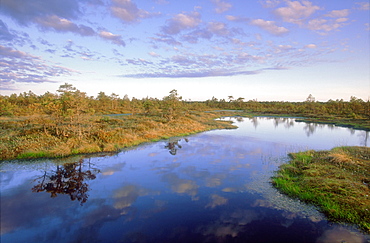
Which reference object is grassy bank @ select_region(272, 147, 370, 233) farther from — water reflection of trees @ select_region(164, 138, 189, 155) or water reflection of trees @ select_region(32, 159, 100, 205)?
water reflection of trees @ select_region(32, 159, 100, 205)

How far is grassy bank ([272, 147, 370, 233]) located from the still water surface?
0.78 m

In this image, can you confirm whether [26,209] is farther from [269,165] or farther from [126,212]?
[269,165]

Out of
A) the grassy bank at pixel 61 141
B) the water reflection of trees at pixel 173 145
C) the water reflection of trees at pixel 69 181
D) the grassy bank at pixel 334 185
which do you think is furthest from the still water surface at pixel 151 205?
the water reflection of trees at pixel 173 145

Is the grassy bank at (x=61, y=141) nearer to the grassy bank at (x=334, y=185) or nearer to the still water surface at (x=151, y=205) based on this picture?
the still water surface at (x=151, y=205)

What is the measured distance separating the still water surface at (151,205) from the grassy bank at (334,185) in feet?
2.54

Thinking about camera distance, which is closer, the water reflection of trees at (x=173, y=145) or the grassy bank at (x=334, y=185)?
the grassy bank at (x=334, y=185)

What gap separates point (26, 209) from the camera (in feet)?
33.3

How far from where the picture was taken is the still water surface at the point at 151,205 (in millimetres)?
8500

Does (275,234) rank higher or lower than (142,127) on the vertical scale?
lower

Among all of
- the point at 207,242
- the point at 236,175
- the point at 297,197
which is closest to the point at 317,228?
the point at 297,197

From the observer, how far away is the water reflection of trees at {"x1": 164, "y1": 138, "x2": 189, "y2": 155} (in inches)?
921

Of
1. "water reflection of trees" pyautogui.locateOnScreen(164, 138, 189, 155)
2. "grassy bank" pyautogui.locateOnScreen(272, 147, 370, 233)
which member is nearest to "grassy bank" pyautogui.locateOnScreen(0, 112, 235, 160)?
"water reflection of trees" pyautogui.locateOnScreen(164, 138, 189, 155)

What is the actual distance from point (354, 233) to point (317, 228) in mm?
1291

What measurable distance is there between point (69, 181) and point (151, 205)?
261 inches
